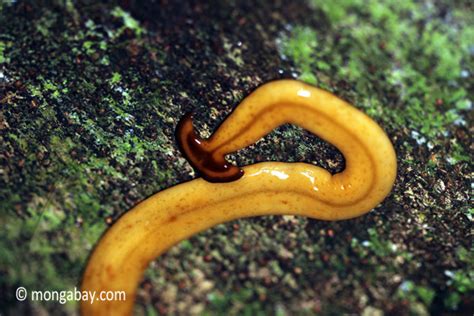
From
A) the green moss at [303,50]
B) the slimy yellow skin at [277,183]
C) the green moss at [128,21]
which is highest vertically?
the green moss at [128,21]

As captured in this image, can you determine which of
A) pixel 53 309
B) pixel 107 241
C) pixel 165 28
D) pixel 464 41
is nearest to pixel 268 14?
pixel 165 28

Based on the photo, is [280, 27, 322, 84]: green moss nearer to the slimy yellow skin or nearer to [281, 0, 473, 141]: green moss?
[281, 0, 473, 141]: green moss

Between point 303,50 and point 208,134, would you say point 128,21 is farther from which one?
point 303,50

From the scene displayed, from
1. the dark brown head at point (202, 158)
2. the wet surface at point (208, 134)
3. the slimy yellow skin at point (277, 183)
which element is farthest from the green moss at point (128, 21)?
the slimy yellow skin at point (277, 183)

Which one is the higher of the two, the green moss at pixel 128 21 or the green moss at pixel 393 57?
the green moss at pixel 128 21

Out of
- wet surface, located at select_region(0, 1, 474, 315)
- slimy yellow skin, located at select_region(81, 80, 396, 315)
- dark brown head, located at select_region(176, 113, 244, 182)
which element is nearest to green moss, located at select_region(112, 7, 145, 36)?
wet surface, located at select_region(0, 1, 474, 315)

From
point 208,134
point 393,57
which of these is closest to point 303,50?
point 393,57

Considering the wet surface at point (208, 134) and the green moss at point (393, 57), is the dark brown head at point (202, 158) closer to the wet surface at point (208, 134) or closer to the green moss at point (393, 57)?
the wet surface at point (208, 134)

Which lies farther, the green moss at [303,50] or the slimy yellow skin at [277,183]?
the green moss at [303,50]
